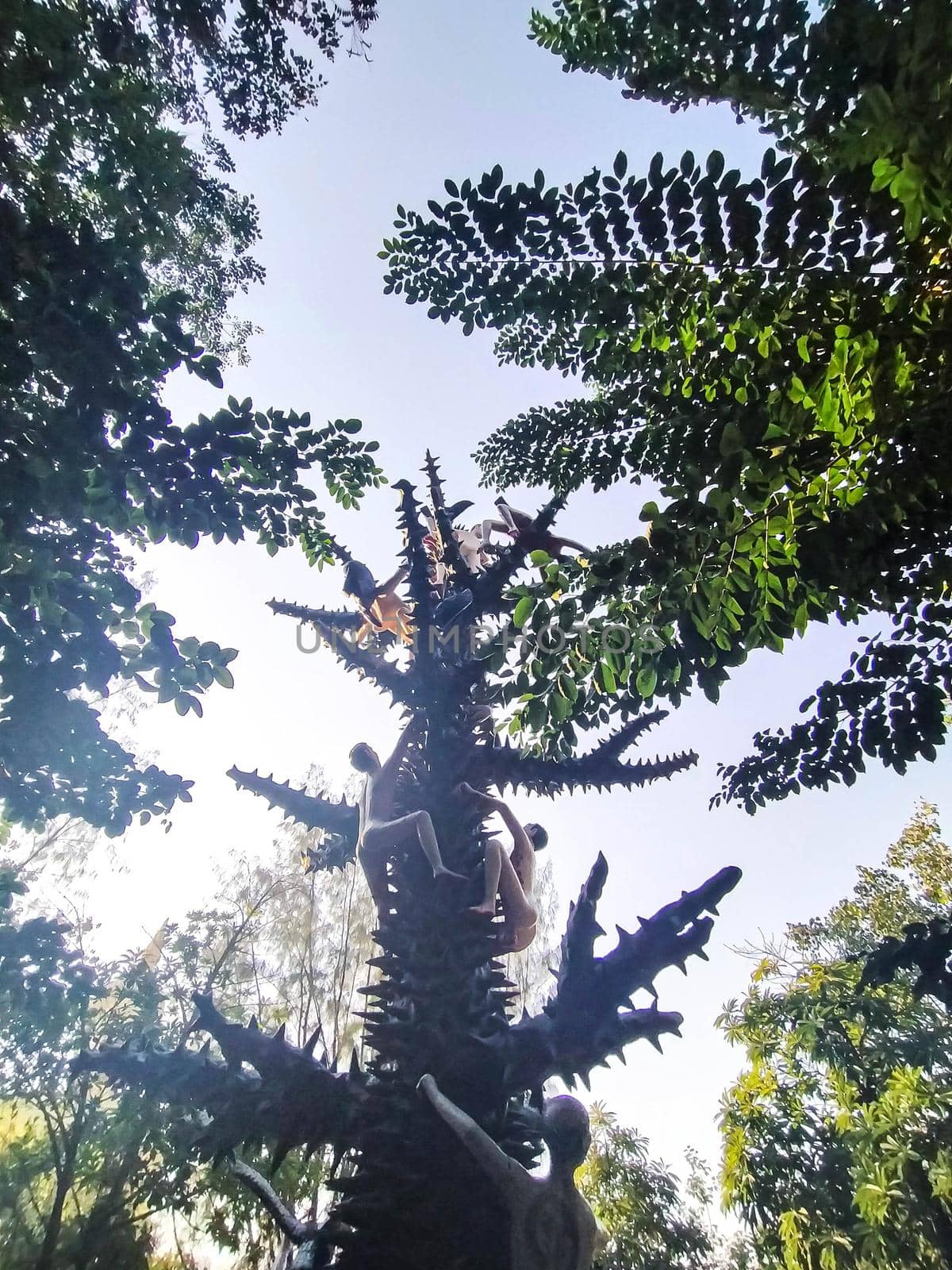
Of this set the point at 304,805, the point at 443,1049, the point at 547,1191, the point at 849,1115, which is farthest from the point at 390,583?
the point at 849,1115

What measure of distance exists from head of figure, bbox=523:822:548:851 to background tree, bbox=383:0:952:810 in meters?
1.80

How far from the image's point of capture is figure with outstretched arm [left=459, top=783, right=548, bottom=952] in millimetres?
4125

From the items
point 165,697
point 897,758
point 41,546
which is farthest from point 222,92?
point 897,758

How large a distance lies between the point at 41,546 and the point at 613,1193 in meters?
9.71

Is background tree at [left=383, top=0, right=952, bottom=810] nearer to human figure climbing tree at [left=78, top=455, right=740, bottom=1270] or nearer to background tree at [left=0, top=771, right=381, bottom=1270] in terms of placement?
human figure climbing tree at [left=78, top=455, right=740, bottom=1270]

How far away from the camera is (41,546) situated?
2.52m

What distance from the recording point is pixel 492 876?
13.5ft

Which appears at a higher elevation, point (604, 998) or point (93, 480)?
point (93, 480)

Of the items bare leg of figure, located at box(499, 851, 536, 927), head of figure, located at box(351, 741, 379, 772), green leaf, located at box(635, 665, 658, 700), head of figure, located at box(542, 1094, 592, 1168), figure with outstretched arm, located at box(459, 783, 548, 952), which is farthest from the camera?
head of figure, located at box(351, 741, 379, 772)

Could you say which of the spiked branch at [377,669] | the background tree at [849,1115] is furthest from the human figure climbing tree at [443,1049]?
the background tree at [849,1115]

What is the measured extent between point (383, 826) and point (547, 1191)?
2.02m

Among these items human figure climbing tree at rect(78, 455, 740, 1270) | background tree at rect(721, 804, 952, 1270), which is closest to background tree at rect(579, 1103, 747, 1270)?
background tree at rect(721, 804, 952, 1270)

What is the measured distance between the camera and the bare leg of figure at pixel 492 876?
13.1ft

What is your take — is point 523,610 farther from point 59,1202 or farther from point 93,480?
point 59,1202
